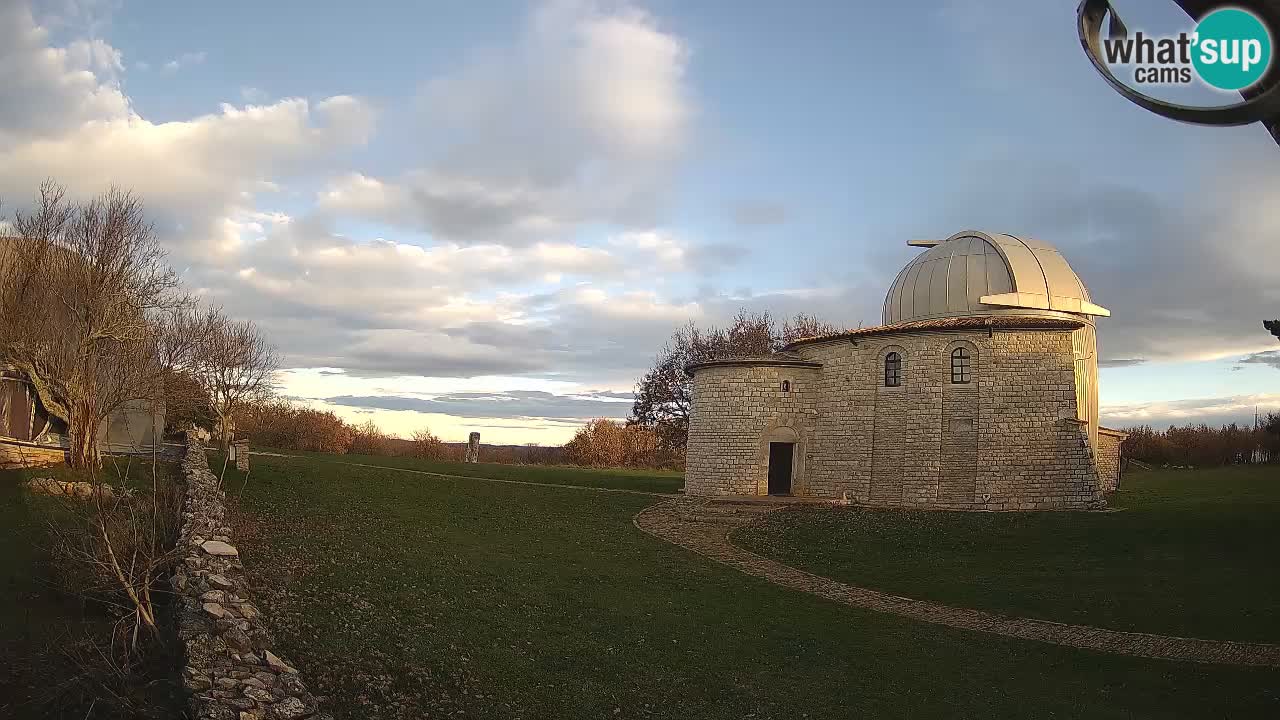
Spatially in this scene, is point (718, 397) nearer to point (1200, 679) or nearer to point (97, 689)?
point (1200, 679)

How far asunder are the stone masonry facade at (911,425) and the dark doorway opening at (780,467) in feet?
1.04

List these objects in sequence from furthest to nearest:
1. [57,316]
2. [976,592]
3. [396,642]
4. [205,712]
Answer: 1. [57,316]
2. [976,592]
3. [396,642]
4. [205,712]

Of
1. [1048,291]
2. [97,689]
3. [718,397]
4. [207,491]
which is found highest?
[1048,291]

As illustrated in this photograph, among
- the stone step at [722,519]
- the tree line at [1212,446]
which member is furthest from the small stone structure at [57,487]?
the tree line at [1212,446]

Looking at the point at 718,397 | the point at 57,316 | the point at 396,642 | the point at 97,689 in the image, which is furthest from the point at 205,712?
the point at 718,397

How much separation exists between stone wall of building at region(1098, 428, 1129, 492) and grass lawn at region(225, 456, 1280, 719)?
67.0ft

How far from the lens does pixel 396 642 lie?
374 inches

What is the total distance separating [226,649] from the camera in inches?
315

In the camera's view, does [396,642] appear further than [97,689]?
Yes

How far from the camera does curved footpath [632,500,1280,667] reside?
10.9 m

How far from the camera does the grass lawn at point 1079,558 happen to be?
1308 centimetres

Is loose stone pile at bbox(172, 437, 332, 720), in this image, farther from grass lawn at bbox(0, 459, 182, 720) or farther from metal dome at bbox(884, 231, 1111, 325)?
metal dome at bbox(884, 231, 1111, 325)

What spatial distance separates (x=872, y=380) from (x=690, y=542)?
1008 cm

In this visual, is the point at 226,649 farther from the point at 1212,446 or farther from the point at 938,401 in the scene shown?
the point at 1212,446
